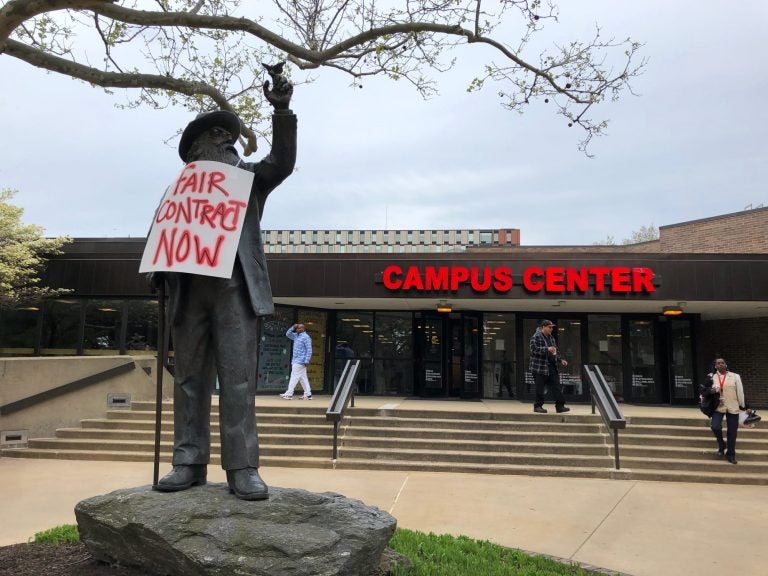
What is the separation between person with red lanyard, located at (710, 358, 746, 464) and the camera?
25.8ft

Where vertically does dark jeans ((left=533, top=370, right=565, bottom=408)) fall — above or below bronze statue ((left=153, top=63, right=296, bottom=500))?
below

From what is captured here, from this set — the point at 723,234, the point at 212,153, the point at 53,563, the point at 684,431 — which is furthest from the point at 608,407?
the point at 723,234

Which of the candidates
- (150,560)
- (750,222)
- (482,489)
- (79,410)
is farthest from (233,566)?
(750,222)

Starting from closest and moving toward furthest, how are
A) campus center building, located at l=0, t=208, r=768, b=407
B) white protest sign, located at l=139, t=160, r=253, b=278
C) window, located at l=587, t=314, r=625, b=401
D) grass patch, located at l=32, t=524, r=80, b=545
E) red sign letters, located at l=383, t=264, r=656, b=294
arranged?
white protest sign, located at l=139, t=160, r=253, b=278
grass patch, located at l=32, t=524, r=80, b=545
red sign letters, located at l=383, t=264, r=656, b=294
campus center building, located at l=0, t=208, r=768, b=407
window, located at l=587, t=314, r=625, b=401

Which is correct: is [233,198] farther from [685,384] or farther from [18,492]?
[685,384]

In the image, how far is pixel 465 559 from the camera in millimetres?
3906

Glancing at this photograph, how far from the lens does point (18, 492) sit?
6168 millimetres

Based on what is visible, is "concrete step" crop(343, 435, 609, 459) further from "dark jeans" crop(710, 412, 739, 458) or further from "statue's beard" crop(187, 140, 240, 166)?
"statue's beard" crop(187, 140, 240, 166)

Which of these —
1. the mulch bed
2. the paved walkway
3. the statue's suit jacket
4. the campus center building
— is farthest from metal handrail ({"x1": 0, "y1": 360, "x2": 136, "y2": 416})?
the statue's suit jacket

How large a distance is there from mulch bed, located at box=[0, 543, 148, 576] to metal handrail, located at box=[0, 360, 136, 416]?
19.0 ft

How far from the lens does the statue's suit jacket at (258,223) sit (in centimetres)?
331

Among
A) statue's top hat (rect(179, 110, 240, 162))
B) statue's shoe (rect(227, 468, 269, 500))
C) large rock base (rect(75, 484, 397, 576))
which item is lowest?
large rock base (rect(75, 484, 397, 576))

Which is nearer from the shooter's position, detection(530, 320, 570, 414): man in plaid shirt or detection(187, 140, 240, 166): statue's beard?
detection(187, 140, 240, 166): statue's beard

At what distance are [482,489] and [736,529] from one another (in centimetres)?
260
